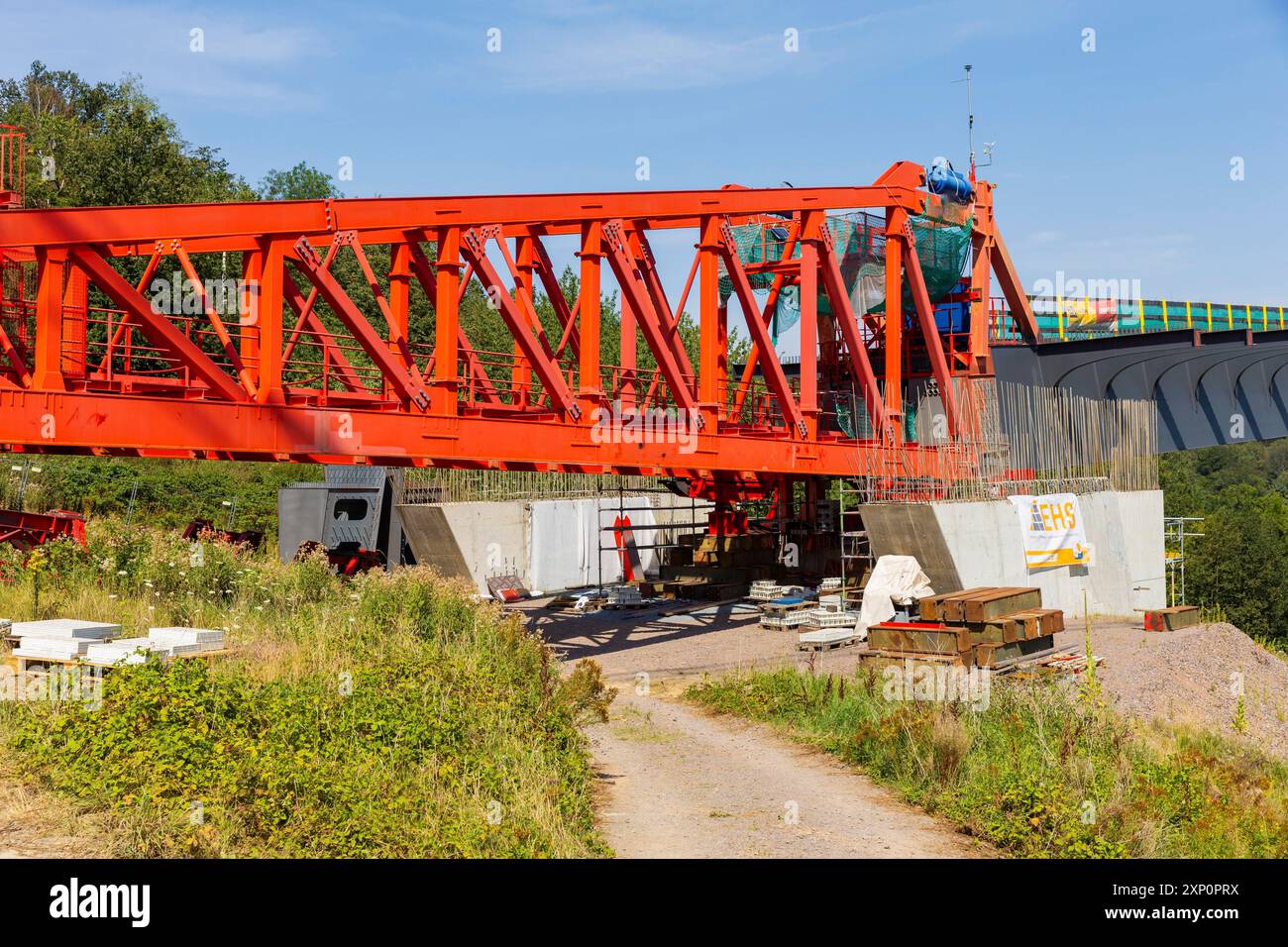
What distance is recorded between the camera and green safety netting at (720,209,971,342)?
27.8 metres

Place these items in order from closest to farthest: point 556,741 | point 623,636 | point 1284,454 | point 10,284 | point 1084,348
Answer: point 556,741, point 10,284, point 623,636, point 1084,348, point 1284,454

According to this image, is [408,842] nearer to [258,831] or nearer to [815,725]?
[258,831]

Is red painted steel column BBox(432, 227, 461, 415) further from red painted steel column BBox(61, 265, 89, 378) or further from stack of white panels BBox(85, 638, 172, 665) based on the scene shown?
stack of white panels BBox(85, 638, 172, 665)

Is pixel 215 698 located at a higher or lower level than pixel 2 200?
lower

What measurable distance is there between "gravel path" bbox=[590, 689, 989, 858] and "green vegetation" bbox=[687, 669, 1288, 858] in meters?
0.38

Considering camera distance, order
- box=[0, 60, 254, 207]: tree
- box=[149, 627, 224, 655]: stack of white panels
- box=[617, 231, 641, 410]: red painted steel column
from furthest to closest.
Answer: box=[0, 60, 254, 207]: tree < box=[617, 231, 641, 410]: red painted steel column < box=[149, 627, 224, 655]: stack of white panels

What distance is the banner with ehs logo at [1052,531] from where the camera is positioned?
2289 centimetres

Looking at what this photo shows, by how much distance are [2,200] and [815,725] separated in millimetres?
13578

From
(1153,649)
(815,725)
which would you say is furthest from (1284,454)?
(815,725)

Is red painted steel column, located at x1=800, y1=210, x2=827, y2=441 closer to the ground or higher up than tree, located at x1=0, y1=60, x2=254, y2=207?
closer to the ground

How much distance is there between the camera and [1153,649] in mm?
19828

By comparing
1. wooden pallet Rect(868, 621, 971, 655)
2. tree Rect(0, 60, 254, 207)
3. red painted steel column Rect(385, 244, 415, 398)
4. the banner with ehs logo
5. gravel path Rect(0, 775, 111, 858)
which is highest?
tree Rect(0, 60, 254, 207)

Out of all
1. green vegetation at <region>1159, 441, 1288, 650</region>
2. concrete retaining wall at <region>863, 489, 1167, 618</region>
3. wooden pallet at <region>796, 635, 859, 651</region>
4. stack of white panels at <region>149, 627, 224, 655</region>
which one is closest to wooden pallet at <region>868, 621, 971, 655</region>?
wooden pallet at <region>796, 635, 859, 651</region>
